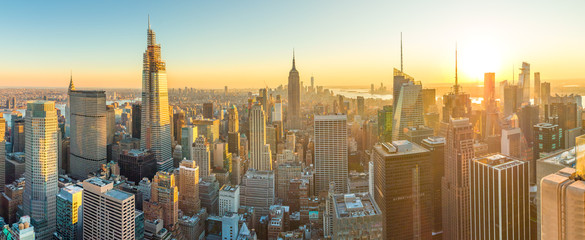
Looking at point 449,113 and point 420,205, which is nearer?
point 420,205

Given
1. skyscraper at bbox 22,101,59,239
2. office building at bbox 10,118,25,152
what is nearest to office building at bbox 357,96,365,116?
skyscraper at bbox 22,101,59,239

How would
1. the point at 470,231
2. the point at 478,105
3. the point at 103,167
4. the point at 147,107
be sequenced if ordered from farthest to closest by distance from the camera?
1. the point at 147,107
2. the point at 103,167
3. the point at 478,105
4. the point at 470,231

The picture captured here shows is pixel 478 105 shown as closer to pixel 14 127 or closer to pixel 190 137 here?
pixel 190 137

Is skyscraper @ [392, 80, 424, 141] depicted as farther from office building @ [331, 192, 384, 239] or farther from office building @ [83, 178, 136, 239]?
office building @ [83, 178, 136, 239]

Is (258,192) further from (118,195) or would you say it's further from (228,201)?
(118,195)

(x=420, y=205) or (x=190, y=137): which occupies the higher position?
(x=190, y=137)

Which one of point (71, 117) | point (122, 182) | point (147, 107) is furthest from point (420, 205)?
point (71, 117)

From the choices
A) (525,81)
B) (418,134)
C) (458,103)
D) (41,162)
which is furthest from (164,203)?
(525,81)
